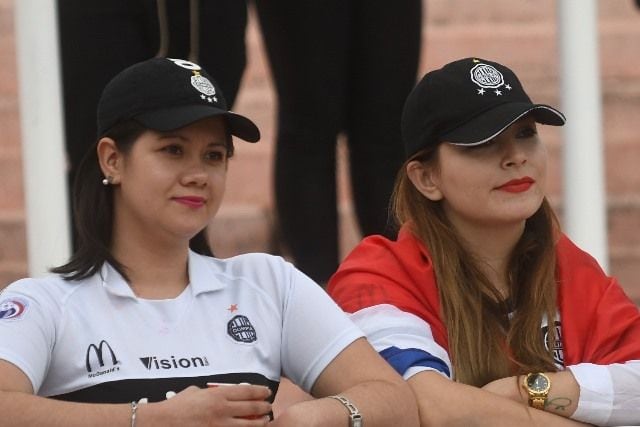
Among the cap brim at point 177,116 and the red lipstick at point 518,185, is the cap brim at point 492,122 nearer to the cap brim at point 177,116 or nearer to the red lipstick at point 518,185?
the red lipstick at point 518,185

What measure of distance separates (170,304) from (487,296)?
2.37 feet

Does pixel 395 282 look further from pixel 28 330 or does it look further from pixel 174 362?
pixel 28 330

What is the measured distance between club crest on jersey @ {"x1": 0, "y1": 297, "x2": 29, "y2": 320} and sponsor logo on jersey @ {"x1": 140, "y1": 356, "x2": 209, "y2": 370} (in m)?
0.25

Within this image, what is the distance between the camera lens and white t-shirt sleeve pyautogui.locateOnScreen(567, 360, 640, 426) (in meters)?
3.43

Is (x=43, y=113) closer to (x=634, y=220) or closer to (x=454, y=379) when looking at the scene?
(x=454, y=379)

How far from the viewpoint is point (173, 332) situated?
327cm

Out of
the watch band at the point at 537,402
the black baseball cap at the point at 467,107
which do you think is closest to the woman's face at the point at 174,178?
the black baseball cap at the point at 467,107

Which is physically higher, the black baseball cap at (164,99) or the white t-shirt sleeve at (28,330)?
the black baseball cap at (164,99)

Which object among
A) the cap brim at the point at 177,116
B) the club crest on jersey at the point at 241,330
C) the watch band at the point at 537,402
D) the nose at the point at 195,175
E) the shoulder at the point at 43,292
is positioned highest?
the cap brim at the point at 177,116

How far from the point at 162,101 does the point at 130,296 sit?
0.39 metres

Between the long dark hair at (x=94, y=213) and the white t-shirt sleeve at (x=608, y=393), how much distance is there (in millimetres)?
881

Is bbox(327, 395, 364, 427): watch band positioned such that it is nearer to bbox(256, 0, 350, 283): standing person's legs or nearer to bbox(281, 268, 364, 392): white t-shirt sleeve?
bbox(281, 268, 364, 392): white t-shirt sleeve

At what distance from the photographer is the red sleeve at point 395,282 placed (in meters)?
3.56

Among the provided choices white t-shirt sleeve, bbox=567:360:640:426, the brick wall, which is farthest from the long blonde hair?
the brick wall
